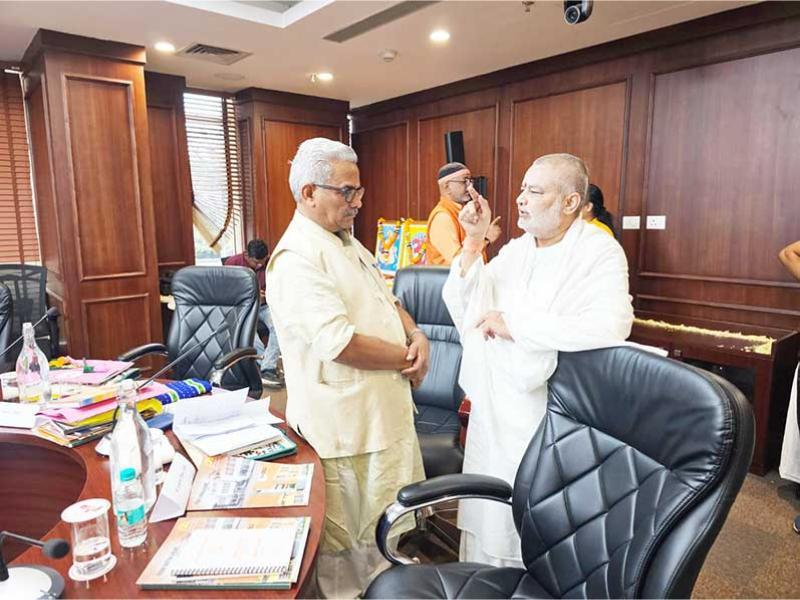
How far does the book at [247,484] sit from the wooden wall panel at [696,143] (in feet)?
10.5

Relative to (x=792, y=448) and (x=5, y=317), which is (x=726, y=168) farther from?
(x=5, y=317)

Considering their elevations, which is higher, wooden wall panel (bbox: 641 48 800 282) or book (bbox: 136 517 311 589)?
wooden wall panel (bbox: 641 48 800 282)

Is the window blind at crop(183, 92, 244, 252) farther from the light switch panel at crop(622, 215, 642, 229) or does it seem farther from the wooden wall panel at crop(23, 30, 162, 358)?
the light switch panel at crop(622, 215, 642, 229)

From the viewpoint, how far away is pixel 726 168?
3344 millimetres

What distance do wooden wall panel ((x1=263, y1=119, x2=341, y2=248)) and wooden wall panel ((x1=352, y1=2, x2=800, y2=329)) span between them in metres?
2.31

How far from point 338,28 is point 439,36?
2.26 ft

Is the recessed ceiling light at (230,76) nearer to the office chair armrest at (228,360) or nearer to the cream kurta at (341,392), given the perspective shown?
the office chair armrest at (228,360)

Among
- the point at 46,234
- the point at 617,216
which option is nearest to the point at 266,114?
the point at 46,234

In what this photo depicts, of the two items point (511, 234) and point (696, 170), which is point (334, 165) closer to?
point (696, 170)

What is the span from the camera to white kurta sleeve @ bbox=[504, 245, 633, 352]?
143 centimetres

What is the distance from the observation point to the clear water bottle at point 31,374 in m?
1.73

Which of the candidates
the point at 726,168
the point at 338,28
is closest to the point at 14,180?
the point at 338,28

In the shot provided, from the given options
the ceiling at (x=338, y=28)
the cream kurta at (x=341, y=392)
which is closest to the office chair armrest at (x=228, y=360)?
the cream kurta at (x=341, y=392)

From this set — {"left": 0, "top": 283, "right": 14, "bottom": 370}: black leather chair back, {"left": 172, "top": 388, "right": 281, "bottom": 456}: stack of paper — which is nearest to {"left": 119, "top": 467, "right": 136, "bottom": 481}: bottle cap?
{"left": 172, "top": 388, "right": 281, "bottom": 456}: stack of paper
